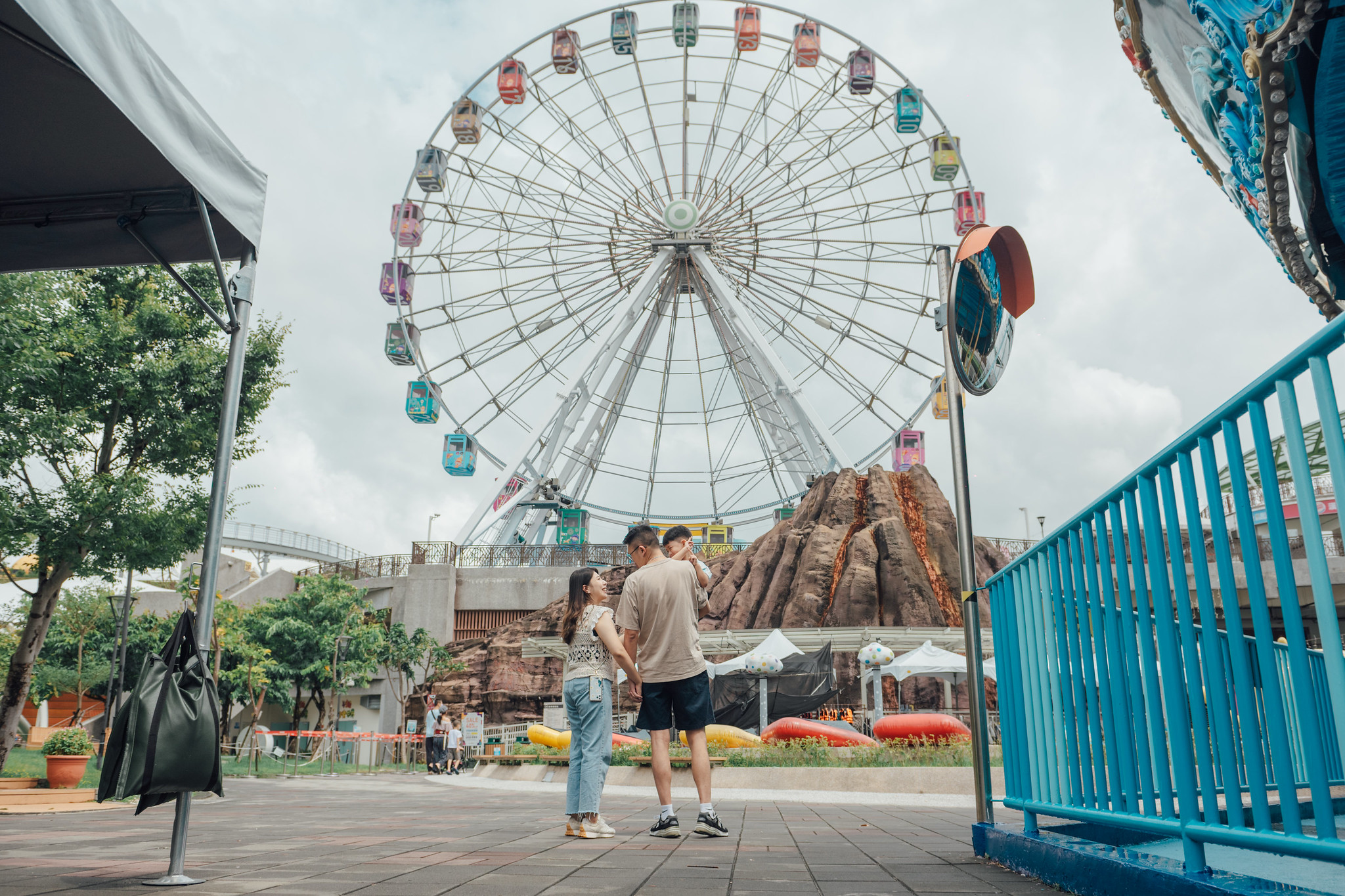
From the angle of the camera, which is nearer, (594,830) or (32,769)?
(594,830)

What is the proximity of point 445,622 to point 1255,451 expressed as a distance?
32.6m

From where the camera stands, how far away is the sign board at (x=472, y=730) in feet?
65.0

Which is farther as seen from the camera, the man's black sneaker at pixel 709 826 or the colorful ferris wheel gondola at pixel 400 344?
the colorful ferris wheel gondola at pixel 400 344

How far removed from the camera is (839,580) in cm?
2366

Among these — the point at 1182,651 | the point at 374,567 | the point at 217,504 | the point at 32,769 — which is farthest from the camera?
the point at 374,567

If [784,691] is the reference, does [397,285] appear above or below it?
above

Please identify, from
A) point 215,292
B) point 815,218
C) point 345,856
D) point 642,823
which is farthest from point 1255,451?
point 815,218

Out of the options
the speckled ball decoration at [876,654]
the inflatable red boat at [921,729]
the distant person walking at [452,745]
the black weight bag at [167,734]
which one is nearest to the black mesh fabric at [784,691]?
the speckled ball decoration at [876,654]

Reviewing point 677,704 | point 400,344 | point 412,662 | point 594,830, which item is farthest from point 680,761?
point 412,662

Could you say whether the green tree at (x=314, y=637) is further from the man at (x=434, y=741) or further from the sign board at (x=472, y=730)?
the man at (x=434, y=741)

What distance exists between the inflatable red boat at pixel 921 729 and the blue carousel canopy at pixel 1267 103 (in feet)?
29.2

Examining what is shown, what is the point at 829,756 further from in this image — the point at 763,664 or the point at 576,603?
the point at 576,603

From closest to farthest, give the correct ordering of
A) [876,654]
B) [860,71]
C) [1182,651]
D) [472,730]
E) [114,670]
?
[1182,651] < [876,654] < [114,670] < [472,730] < [860,71]

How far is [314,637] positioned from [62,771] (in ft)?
65.9
